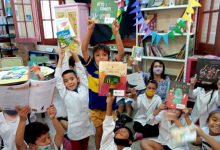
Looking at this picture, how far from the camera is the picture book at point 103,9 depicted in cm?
322

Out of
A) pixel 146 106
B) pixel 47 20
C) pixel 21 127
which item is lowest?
pixel 146 106

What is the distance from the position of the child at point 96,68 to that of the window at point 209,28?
58.4 inches

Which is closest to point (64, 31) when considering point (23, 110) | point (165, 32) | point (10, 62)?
point (23, 110)

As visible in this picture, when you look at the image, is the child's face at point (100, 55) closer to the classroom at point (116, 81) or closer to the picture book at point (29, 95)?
the classroom at point (116, 81)

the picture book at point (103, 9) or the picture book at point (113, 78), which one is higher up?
the picture book at point (103, 9)

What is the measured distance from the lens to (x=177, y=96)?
120 cm

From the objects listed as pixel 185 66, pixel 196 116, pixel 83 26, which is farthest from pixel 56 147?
pixel 83 26

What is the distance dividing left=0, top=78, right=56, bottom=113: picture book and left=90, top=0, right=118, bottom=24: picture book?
2.41m

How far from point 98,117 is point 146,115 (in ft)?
2.48

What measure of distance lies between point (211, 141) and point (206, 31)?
6.19ft

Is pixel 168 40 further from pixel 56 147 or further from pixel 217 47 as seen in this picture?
pixel 56 147

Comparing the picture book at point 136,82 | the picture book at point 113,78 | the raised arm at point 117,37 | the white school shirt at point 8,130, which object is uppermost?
the raised arm at point 117,37

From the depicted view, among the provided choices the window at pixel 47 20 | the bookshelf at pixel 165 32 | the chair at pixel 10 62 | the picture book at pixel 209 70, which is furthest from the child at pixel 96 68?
the window at pixel 47 20

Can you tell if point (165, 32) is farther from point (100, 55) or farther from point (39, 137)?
point (39, 137)
